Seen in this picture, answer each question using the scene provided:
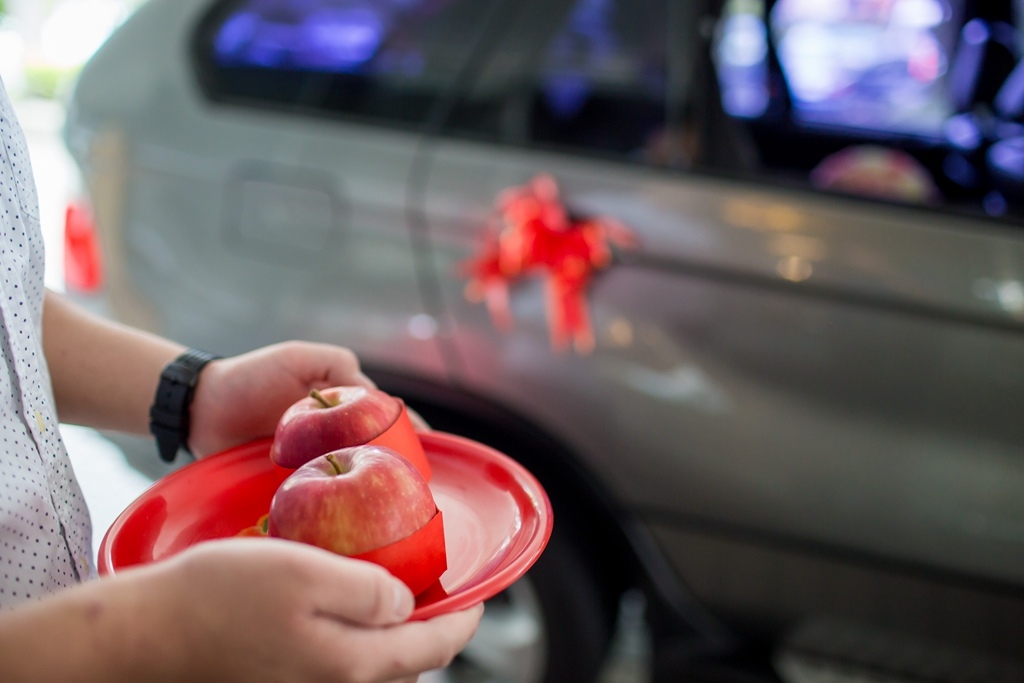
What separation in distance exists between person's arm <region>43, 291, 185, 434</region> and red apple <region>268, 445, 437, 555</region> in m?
0.38

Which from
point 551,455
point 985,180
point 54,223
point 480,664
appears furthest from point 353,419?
point 54,223

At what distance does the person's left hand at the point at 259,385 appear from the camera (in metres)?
1.17

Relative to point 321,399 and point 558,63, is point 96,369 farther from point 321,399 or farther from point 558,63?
point 558,63

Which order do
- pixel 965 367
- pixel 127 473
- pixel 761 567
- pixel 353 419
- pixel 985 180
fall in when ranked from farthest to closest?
pixel 985 180 → pixel 127 473 → pixel 761 567 → pixel 965 367 → pixel 353 419

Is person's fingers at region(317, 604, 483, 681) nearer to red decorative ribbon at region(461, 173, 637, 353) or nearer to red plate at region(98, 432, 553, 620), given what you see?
red plate at region(98, 432, 553, 620)

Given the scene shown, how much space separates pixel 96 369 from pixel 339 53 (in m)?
1.22

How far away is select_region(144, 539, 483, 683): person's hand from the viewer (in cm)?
71

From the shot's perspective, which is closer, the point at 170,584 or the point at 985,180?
the point at 170,584

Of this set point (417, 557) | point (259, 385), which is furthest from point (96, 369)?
point (417, 557)

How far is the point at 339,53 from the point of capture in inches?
85.4

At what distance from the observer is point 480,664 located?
2.20 m

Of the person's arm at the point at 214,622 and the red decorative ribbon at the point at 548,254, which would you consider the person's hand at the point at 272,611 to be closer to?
the person's arm at the point at 214,622

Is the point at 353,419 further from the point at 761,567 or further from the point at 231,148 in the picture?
the point at 231,148

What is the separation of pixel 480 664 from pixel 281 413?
122cm
